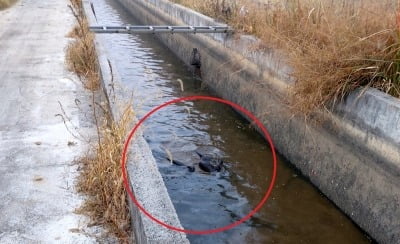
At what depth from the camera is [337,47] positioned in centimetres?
513

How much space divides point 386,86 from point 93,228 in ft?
11.1

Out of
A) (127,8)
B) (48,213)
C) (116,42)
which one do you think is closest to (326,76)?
(48,213)

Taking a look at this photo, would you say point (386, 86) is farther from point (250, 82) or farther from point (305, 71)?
point (250, 82)

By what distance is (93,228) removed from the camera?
314 cm

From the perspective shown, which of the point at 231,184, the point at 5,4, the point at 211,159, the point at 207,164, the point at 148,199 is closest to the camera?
the point at 148,199

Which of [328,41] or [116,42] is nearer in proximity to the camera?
[328,41]

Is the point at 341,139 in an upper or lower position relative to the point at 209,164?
upper

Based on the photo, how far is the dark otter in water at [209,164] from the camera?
5.85m

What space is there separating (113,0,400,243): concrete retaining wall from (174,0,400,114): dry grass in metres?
0.22

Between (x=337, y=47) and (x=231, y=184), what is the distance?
212 cm

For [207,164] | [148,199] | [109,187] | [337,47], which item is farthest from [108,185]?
[337,47]

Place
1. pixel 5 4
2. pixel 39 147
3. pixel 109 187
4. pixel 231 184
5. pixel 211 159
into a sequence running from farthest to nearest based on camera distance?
pixel 5 4, pixel 211 159, pixel 231 184, pixel 39 147, pixel 109 187

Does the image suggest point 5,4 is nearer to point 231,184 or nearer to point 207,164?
point 207,164

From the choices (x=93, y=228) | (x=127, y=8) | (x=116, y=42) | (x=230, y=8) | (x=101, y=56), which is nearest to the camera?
(x=93, y=228)
